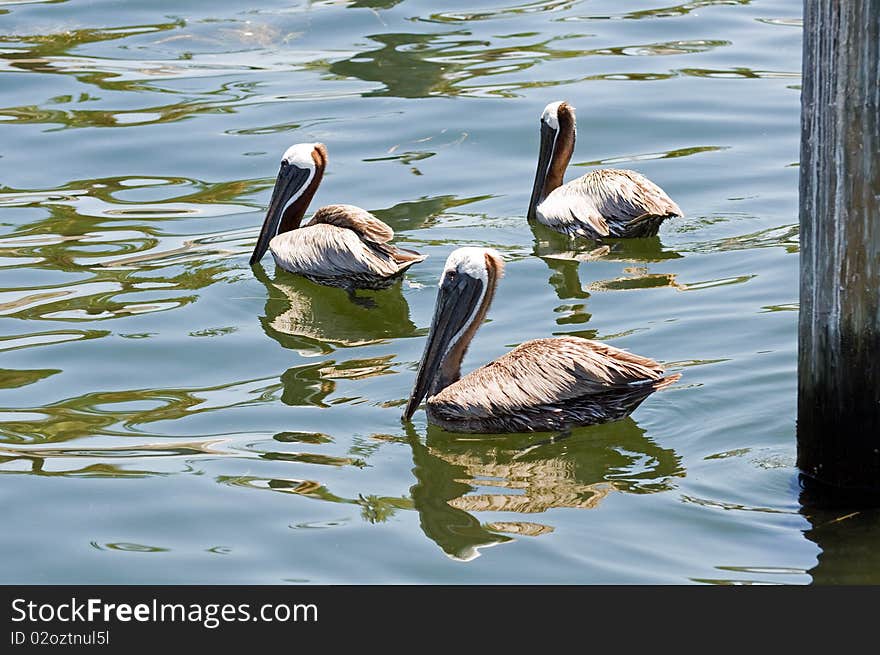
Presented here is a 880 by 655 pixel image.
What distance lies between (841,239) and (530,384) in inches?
63.3

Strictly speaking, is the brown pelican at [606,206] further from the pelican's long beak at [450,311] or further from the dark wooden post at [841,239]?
the dark wooden post at [841,239]

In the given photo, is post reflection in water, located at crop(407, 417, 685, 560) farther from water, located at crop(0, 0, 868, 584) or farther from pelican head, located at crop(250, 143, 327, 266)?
pelican head, located at crop(250, 143, 327, 266)

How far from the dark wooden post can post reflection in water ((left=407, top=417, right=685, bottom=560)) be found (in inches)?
27.3

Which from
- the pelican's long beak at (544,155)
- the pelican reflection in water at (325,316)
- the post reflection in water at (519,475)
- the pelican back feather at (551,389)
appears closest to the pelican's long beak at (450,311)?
the pelican back feather at (551,389)

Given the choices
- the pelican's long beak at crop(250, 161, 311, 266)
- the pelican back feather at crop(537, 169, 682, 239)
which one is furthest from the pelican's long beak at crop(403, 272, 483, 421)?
the pelican's long beak at crop(250, 161, 311, 266)

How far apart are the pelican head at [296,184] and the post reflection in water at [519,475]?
2.93m

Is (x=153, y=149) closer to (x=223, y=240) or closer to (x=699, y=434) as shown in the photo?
(x=223, y=240)

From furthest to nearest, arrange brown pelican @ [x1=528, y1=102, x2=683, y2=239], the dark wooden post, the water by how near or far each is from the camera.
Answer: brown pelican @ [x1=528, y1=102, x2=683, y2=239] → the water → the dark wooden post

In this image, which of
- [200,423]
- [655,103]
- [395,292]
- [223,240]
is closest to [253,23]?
[655,103]

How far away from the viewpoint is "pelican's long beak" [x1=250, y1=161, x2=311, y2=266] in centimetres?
867

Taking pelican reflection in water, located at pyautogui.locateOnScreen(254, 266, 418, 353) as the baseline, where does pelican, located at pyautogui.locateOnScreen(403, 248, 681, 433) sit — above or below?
above

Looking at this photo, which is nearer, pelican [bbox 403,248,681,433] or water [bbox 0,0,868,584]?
water [bbox 0,0,868,584]

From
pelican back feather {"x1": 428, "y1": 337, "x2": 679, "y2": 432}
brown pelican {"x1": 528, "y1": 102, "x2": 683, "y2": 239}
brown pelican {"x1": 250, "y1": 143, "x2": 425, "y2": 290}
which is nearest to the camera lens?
pelican back feather {"x1": 428, "y1": 337, "x2": 679, "y2": 432}

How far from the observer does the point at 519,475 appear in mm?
5723
